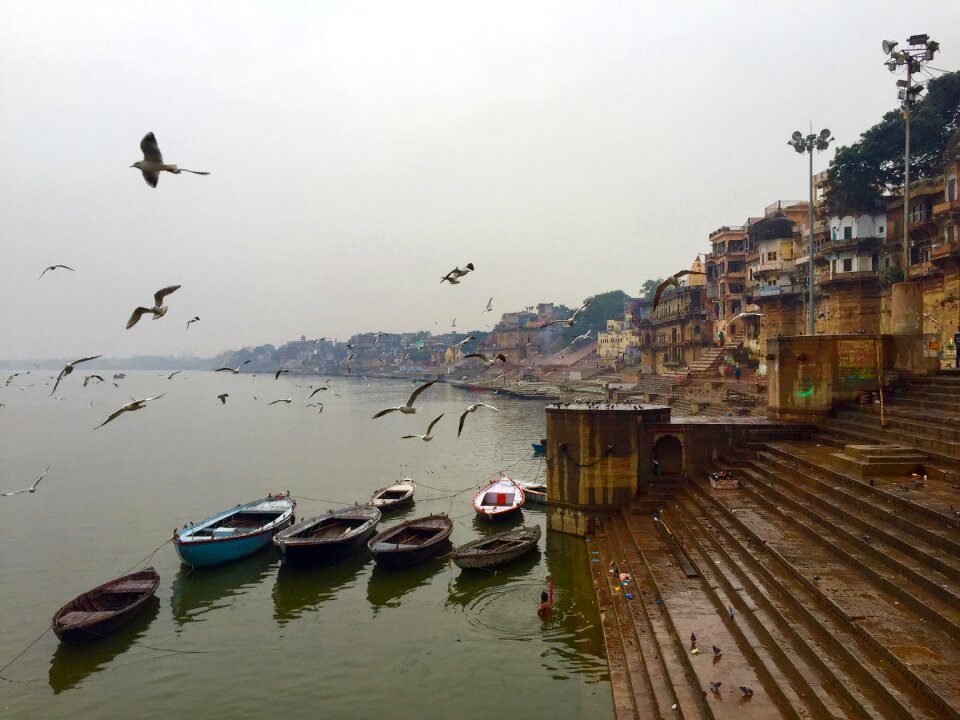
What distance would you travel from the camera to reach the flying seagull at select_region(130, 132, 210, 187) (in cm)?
733

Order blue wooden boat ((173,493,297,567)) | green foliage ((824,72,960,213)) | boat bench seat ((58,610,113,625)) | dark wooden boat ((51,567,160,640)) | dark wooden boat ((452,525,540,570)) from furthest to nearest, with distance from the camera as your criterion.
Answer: green foliage ((824,72,960,213))
blue wooden boat ((173,493,297,567))
dark wooden boat ((452,525,540,570))
boat bench seat ((58,610,113,625))
dark wooden boat ((51,567,160,640))

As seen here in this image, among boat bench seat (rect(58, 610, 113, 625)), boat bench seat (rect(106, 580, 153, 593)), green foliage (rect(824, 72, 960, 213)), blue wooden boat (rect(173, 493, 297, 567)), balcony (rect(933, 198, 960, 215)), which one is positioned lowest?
boat bench seat (rect(58, 610, 113, 625))

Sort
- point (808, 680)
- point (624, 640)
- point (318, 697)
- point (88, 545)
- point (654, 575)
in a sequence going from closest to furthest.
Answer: point (808, 680) < point (624, 640) < point (318, 697) < point (654, 575) < point (88, 545)

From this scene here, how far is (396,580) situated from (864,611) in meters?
12.0

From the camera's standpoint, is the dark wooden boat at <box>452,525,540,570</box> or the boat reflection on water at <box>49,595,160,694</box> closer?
the boat reflection on water at <box>49,595,160,694</box>

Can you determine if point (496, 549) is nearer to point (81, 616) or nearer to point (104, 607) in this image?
point (104, 607)

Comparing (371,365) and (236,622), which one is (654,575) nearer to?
(236,622)

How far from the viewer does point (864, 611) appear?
822 cm

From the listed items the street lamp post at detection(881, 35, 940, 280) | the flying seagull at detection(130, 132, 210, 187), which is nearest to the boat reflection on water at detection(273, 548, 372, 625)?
the flying seagull at detection(130, 132, 210, 187)

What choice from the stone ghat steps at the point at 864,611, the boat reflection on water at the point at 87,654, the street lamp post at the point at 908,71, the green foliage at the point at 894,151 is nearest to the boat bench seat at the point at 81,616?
the boat reflection on water at the point at 87,654

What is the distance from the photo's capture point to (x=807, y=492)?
1288cm

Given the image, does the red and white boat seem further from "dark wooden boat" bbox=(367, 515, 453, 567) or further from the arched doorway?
the arched doorway

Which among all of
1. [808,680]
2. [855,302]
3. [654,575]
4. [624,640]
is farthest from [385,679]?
[855,302]

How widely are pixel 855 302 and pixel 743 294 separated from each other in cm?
1640
